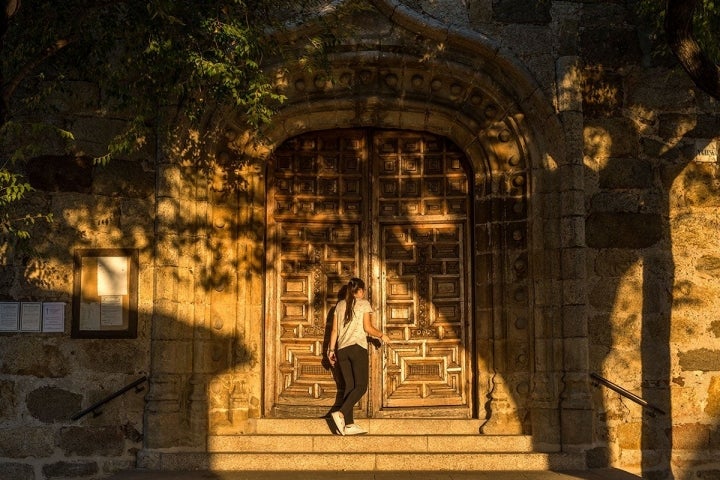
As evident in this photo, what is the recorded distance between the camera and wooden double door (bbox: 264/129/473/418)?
30.6 feet

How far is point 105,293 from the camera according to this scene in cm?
858

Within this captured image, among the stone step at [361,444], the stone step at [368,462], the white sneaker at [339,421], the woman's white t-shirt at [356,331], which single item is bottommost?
the stone step at [368,462]

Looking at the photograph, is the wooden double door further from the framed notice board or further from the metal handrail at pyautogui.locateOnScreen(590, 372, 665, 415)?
the framed notice board

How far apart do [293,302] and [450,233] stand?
1.66m

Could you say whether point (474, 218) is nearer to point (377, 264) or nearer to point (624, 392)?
point (377, 264)

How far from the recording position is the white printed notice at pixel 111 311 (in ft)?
28.0

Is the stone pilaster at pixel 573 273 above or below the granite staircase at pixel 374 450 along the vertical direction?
above

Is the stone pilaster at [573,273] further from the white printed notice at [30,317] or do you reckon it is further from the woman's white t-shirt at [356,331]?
the white printed notice at [30,317]

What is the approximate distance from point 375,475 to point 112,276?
9.38 ft

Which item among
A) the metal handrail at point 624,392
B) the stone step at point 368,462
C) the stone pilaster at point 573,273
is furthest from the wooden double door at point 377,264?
the metal handrail at point 624,392

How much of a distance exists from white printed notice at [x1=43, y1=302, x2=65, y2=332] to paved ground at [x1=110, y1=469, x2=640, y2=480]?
1380mm

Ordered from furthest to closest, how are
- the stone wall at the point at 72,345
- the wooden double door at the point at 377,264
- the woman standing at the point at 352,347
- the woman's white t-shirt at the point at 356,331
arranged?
the wooden double door at the point at 377,264 → the woman's white t-shirt at the point at 356,331 → the woman standing at the point at 352,347 → the stone wall at the point at 72,345

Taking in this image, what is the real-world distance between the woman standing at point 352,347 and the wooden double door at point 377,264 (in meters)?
0.43

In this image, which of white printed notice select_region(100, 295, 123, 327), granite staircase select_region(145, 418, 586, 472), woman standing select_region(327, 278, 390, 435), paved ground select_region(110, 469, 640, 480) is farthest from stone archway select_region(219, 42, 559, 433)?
white printed notice select_region(100, 295, 123, 327)
